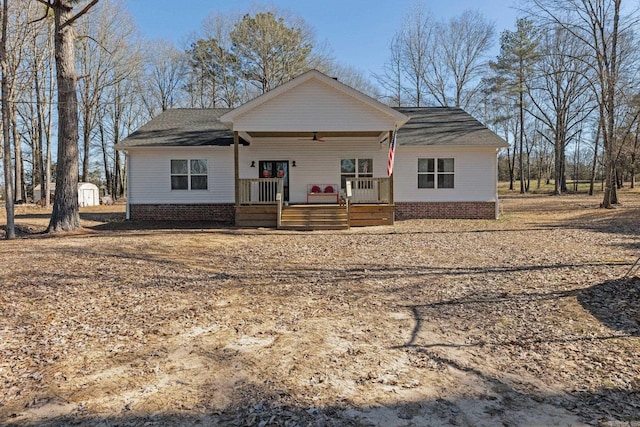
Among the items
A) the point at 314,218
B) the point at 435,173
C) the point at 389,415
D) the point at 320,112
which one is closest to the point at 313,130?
the point at 320,112

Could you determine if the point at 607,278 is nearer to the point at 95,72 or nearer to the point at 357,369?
the point at 357,369

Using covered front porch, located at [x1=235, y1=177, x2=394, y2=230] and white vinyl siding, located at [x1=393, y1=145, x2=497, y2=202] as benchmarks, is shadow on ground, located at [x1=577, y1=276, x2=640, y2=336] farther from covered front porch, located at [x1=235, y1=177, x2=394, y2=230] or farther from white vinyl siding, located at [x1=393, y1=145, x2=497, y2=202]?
white vinyl siding, located at [x1=393, y1=145, x2=497, y2=202]

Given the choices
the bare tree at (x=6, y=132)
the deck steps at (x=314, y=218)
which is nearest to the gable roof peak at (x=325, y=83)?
the deck steps at (x=314, y=218)

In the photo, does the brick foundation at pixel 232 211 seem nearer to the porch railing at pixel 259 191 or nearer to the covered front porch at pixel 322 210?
the porch railing at pixel 259 191

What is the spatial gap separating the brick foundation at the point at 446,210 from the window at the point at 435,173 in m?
0.75

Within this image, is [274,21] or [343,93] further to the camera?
[274,21]

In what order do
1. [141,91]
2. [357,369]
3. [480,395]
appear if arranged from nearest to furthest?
[480,395], [357,369], [141,91]

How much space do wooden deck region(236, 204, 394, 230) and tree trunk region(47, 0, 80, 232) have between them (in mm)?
4798

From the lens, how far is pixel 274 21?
28469mm

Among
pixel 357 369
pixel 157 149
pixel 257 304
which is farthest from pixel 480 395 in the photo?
pixel 157 149

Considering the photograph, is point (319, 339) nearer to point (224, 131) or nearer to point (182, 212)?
point (182, 212)

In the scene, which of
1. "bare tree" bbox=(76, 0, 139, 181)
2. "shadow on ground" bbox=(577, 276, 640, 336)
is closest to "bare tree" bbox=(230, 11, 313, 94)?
"bare tree" bbox=(76, 0, 139, 181)

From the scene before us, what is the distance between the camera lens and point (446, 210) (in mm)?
15906

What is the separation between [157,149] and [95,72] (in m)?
20.1
